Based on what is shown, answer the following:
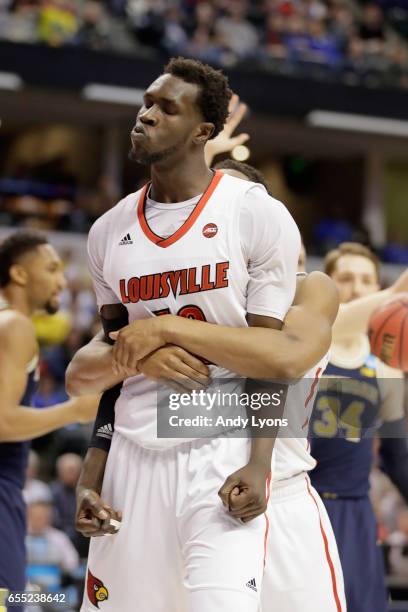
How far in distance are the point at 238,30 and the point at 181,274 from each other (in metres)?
16.6

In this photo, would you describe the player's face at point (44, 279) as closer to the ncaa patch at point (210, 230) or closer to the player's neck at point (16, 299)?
the player's neck at point (16, 299)

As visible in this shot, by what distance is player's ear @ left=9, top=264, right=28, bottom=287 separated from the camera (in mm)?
5152

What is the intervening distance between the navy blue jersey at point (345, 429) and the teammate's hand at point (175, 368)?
2.08 meters

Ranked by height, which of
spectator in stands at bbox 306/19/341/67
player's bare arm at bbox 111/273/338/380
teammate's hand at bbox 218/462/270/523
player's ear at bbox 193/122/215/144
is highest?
spectator in stands at bbox 306/19/341/67

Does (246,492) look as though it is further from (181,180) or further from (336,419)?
(336,419)

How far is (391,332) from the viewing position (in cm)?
435

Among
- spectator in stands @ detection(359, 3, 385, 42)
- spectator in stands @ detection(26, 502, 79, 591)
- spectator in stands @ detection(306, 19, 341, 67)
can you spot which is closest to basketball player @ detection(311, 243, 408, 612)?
spectator in stands @ detection(26, 502, 79, 591)

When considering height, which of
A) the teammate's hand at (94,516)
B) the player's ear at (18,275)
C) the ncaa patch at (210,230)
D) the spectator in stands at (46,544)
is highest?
the ncaa patch at (210,230)

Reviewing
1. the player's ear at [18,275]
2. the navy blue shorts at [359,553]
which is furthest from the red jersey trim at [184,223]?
the navy blue shorts at [359,553]

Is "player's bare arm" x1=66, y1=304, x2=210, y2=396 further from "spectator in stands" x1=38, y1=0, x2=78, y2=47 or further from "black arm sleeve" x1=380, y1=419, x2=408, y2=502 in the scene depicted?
"spectator in stands" x1=38, y1=0, x2=78, y2=47

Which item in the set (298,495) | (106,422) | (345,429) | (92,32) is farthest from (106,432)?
(92,32)

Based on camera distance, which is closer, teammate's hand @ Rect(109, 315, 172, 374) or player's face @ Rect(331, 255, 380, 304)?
teammate's hand @ Rect(109, 315, 172, 374)

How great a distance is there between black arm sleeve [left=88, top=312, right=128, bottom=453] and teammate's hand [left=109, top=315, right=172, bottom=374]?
23cm

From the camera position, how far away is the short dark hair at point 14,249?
5.18m
